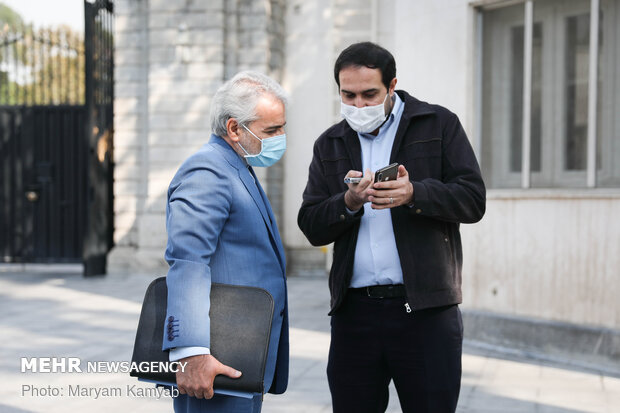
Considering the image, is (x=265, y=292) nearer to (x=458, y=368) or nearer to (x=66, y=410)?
(x=458, y=368)

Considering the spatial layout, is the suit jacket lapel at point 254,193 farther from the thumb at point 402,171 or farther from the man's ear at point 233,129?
the thumb at point 402,171

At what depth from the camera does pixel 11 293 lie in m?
10.5

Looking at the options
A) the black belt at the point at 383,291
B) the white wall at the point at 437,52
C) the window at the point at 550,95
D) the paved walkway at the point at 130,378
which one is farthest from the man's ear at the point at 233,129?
the white wall at the point at 437,52

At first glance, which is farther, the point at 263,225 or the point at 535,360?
the point at 535,360

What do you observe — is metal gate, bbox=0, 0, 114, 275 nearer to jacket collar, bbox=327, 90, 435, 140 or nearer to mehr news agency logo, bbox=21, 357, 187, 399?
mehr news agency logo, bbox=21, 357, 187, 399

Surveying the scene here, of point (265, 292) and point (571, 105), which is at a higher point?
point (571, 105)

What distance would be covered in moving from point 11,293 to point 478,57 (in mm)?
7010

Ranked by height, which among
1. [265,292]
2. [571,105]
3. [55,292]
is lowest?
[55,292]

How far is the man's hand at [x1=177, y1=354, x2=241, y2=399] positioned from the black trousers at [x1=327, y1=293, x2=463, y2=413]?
2.31 feet

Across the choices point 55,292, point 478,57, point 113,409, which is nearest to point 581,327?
point 478,57

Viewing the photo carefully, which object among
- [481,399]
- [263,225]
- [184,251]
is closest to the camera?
[184,251]

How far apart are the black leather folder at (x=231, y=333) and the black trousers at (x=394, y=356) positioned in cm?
60

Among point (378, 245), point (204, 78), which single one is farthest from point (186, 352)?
point (204, 78)

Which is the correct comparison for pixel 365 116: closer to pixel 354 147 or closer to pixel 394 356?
pixel 354 147
